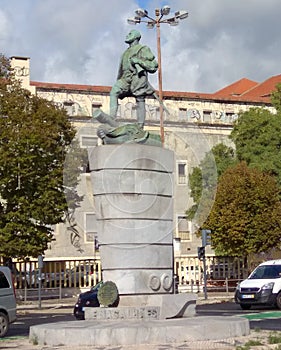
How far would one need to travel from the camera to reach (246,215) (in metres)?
47.7

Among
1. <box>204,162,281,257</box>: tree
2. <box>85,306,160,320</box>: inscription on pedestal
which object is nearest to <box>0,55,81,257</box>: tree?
<box>204,162,281,257</box>: tree

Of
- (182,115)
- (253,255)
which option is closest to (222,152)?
(253,255)

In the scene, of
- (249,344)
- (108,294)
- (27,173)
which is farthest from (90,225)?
(27,173)

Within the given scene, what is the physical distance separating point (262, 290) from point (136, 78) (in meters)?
12.5

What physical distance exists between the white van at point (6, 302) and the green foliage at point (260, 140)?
31.4 metres

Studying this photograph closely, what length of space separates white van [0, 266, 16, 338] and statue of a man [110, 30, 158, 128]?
240 inches

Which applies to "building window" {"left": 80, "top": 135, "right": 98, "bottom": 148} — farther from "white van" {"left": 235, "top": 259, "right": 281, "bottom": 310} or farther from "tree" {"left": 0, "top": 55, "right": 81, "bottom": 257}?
"tree" {"left": 0, "top": 55, "right": 81, "bottom": 257}

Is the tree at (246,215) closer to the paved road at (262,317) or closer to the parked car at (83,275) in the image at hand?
the parked car at (83,275)

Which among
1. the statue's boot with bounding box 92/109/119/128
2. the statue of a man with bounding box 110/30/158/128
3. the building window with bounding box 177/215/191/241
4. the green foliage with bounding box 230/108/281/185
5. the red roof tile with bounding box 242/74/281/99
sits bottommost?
the building window with bounding box 177/215/191/241

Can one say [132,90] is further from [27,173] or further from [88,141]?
[27,173]

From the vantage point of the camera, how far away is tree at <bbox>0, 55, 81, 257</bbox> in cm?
4016

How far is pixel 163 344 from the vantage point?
15383mm

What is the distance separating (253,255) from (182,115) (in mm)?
27805

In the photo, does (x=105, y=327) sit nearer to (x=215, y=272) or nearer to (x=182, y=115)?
(x=182, y=115)
